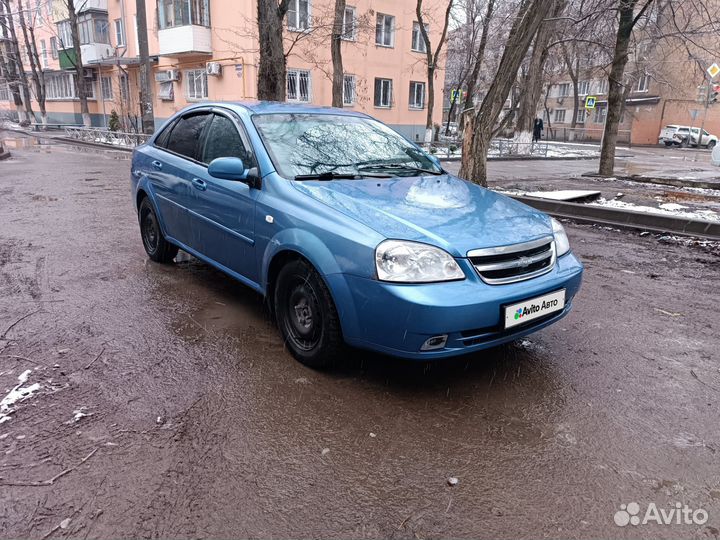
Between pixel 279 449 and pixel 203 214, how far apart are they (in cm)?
229

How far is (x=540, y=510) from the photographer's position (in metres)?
2.19

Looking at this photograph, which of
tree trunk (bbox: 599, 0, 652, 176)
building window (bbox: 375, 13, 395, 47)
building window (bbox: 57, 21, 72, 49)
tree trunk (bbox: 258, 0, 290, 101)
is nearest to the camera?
tree trunk (bbox: 258, 0, 290, 101)

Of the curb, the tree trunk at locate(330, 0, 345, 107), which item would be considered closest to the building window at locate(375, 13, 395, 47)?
the tree trunk at locate(330, 0, 345, 107)

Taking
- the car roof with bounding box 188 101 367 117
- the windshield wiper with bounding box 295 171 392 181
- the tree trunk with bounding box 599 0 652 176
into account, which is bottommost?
the windshield wiper with bounding box 295 171 392 181

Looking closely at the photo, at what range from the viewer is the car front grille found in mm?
2863

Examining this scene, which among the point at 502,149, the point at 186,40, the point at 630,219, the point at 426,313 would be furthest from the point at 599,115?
the point at 426,313

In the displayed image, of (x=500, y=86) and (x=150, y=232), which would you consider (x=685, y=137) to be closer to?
(x=500, y=86)

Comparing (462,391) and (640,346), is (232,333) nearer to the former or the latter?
(462,391)

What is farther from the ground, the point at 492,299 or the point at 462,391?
the point at 492,299

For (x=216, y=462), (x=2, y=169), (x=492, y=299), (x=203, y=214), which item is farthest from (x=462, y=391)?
(x=2, y=169)

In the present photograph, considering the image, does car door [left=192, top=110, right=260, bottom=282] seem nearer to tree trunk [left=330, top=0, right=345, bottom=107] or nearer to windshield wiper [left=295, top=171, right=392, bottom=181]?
windshield wiper [left=295, top=171, right=392, bottom=181]

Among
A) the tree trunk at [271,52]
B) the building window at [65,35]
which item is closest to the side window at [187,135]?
the tree trunk at [271,52]

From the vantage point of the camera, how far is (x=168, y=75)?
26094 mm

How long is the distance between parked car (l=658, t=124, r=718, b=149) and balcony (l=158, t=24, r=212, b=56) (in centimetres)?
3362
